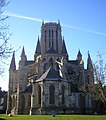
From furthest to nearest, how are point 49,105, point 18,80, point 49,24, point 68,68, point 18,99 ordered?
point 49,24, point 68,68, point 18,80, point 18,99, point 49,105

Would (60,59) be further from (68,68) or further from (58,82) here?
(58,82)

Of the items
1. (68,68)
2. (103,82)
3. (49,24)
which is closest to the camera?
(103,82)

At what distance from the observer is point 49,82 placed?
164 feet

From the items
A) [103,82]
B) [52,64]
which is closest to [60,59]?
[52,64]

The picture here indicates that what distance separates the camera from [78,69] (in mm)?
68125

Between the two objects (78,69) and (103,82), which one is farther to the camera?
(78,69)

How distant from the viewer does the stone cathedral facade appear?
163ft

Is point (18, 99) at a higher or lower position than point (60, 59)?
lower

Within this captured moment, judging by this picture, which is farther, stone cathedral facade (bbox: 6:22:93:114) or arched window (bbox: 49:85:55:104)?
stone cathedral facade (bbox: 6:22:93:114)

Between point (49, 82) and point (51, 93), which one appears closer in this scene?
point (51, 93)

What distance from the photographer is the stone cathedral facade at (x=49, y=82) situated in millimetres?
49656

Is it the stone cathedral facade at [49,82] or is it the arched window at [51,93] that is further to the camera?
the stone cathedral facade at [49,82]

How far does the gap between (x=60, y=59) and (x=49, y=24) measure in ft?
54.3

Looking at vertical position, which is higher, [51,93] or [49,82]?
[49,82]
